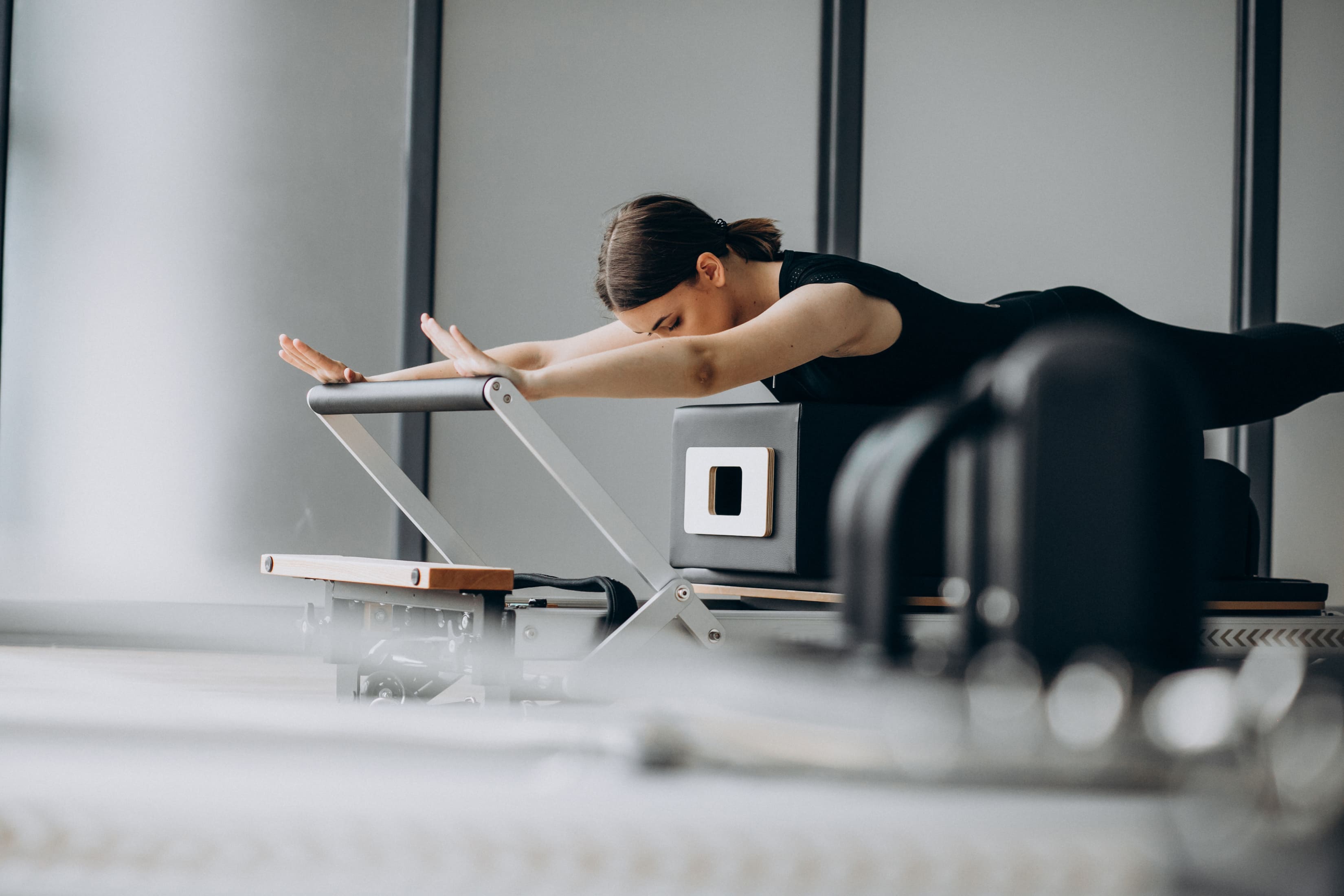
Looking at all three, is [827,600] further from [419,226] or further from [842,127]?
[842,127]

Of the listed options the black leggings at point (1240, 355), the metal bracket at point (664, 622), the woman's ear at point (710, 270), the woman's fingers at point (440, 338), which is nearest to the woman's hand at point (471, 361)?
the woman's fingers at point (440, 338)

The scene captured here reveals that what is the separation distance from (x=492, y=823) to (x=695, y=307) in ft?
4.86

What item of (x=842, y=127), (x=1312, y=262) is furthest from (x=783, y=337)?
(x=1312, y=262)

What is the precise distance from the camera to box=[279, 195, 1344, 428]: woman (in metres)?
1.25

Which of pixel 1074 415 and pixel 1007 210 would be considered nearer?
pixel 1074 415

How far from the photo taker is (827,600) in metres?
1.41

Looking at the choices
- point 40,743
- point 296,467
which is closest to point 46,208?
point 296,467

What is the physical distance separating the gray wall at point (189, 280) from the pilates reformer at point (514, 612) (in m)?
1.65

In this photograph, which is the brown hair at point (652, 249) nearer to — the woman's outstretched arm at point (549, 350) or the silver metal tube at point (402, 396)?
the woman's outstretched arm at point (549, 350)

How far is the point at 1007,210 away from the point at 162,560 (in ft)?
8.88

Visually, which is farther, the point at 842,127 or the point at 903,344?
the point at 842,127

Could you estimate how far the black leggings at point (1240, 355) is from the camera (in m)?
1.73

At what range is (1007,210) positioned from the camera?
3.57m

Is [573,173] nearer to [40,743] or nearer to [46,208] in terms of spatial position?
[46,208]
